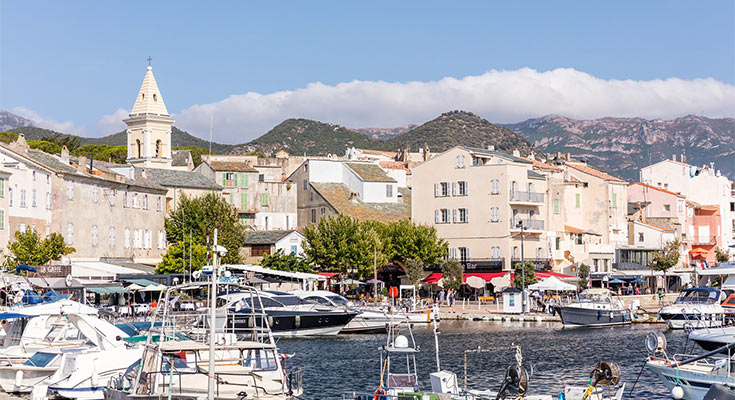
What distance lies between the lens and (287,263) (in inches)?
3056

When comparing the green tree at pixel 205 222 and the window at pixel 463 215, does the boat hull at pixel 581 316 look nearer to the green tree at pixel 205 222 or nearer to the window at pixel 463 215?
the window at pixel 463 215

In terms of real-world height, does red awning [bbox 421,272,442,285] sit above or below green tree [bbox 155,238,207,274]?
below

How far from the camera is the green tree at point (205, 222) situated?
3130 inches

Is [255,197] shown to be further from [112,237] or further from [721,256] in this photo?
[721,256]

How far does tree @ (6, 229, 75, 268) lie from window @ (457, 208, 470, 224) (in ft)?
115

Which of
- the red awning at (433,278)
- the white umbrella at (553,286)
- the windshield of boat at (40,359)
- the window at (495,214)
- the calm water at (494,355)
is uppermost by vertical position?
the window at (495,214)

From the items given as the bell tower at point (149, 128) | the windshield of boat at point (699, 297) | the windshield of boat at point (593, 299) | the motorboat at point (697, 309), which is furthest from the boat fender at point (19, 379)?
the bell tower at point (149, 128)

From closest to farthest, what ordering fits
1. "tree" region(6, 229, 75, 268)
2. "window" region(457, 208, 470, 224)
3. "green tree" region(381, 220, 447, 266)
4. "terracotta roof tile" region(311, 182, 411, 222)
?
1. "tree" region(6, 229, 75, 268)
2. "green tree" region(381, 220, 447, 266)
3. "window" region(457, 208, 470, 224)
4. "terracotta roof tile" region(311, 182, 411, 222)

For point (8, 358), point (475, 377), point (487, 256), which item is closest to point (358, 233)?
point (487, 256)

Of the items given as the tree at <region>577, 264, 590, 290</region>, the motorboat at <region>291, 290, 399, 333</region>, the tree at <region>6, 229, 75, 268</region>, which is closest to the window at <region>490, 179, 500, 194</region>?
the tree at <region>577, 264, 590, 290</region>

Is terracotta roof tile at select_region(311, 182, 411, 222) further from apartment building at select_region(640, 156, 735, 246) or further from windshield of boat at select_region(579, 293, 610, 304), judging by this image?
apartment building at select_region(640, 156, 735, 246)

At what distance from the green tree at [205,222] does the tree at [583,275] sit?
2871cm

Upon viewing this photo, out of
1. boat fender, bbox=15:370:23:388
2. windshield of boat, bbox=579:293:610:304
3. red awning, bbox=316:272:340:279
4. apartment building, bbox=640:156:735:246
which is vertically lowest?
boat fender, bbox=15:370:23:388

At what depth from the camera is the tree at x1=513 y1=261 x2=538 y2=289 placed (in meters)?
78.1
